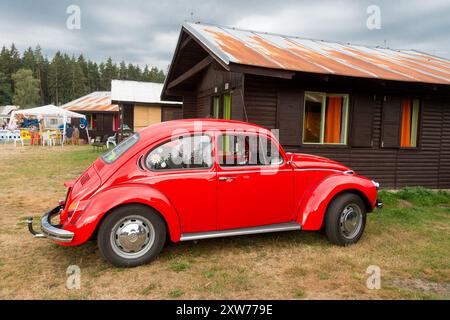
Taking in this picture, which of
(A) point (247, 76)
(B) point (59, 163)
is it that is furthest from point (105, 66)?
(A) point (247, 76)

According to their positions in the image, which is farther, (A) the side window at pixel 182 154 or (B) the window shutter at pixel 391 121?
(B) the window shutter at pixel 391 121

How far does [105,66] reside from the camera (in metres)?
81.8

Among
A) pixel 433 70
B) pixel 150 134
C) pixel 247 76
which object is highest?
pixel 433 70

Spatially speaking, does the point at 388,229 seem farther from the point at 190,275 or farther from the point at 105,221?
the point at 105,221

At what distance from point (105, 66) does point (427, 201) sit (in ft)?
277

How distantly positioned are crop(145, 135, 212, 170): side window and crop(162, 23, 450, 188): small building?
9.49ft

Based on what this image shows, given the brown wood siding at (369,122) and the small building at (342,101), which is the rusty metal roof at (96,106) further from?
the brown wood siding at (369,122)

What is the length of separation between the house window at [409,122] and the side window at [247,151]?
6567 millimetres

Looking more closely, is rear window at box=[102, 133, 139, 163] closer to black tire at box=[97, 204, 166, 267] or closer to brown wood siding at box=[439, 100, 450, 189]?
black tire at box=[97, 204, 166, 267]

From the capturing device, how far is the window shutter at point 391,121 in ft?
30.2

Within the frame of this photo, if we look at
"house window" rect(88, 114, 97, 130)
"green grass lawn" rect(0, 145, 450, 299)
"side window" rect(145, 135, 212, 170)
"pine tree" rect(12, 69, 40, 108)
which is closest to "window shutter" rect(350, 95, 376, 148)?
"green grass lawn" rect(0, 145, 450, 299)

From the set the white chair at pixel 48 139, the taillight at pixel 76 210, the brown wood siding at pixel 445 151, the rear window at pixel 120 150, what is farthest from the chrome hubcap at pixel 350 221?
the white chair at pixel 48 139

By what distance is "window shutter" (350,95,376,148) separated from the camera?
8927 millimetres
